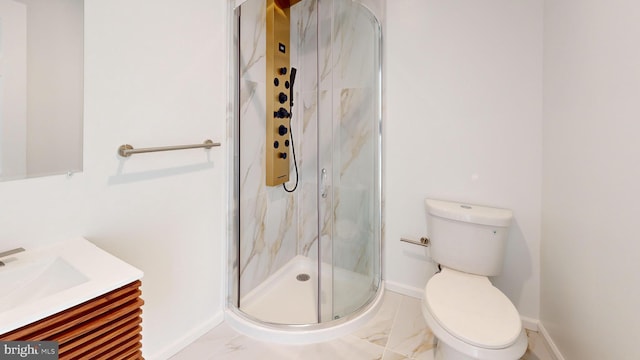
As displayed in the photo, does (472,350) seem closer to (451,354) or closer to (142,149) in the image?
(451,354)

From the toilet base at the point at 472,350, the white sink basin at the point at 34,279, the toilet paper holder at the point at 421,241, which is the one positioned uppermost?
the white sink basin at the point at 34,279

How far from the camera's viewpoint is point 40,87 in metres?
1.03

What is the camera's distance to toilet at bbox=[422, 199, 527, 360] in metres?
1.15

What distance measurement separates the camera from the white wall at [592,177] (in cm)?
101

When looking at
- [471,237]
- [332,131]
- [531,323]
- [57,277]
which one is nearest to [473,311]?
[471,237]

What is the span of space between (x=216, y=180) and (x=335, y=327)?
3.68ft

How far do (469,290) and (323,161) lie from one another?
111 cm

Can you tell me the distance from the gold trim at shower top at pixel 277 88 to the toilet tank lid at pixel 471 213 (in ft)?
3.59

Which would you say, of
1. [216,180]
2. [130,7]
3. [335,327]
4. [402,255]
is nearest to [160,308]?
[216,180]

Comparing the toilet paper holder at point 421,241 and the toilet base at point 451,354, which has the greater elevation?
the toilet paper holder at point 421,241

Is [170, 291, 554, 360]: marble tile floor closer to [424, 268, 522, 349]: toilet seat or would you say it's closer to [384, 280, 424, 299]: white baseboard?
[384, 280, 424, 299]: white baseboard

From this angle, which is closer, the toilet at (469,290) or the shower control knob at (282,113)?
the toilet at (469,290)

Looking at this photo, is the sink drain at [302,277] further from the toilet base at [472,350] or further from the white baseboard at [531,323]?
the white baseboard at [531,323]

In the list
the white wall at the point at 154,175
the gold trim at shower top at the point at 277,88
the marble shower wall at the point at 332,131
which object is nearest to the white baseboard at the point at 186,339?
the white wall at the point at 154,175
